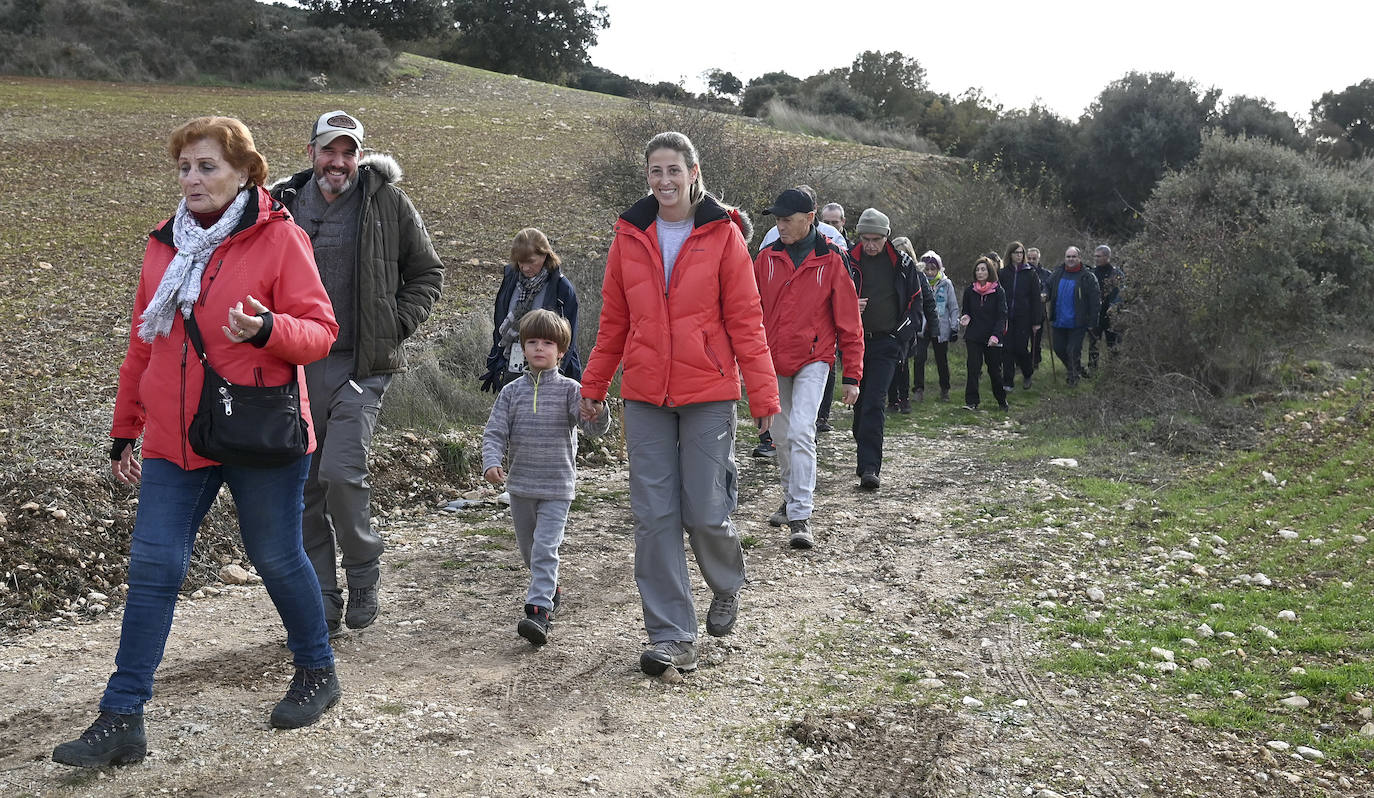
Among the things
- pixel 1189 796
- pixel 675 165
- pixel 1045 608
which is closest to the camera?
pixel 1189 796

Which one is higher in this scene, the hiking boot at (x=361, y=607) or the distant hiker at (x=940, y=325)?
the distant hiker at (x=940, y=325)

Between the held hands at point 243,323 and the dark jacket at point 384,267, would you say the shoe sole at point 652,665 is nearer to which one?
the dark jacket at point 384,267

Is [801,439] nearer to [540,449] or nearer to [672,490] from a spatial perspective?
[540,449]

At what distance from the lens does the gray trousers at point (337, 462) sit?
5008 mm

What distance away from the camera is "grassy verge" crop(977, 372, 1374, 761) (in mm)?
4902

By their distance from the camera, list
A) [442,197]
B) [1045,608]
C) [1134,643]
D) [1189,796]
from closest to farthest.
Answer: [1189,796]
[1134,643]
[1045,608]
[442,197]

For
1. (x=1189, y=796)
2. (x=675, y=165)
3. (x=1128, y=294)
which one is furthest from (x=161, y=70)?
(x=1189, y=796)

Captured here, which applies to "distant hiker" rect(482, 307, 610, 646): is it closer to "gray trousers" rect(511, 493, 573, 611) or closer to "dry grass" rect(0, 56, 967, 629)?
"gray trousers" rect(511, 493, 573, 611)

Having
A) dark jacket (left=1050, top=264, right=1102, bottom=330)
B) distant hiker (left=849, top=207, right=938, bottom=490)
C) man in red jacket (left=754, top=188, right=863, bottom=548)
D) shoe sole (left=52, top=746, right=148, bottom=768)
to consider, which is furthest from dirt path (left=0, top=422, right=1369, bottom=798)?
dark jacket (left=1050, top=264, right=1102, bottom=330)

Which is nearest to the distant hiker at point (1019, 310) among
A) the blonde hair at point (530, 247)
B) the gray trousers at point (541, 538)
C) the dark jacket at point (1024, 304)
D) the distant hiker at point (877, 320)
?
the dark jacket at point (1024, 304)

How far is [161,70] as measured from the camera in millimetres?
35000

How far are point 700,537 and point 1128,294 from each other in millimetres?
11062

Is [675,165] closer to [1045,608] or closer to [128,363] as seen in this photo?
[128,363]

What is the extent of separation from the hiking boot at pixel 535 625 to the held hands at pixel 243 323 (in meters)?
2.11
